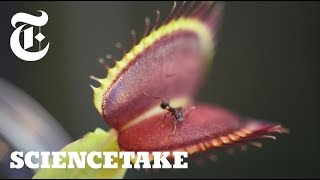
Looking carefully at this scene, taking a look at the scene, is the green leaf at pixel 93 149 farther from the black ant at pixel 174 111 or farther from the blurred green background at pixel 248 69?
the blurred green background at pixel 248 69

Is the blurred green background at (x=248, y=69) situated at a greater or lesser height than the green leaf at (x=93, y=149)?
greater

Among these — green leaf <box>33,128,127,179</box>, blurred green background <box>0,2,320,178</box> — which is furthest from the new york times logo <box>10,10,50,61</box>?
green leaf <box>33,128,127,179</box>

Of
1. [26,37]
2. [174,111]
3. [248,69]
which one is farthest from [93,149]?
[248,69]

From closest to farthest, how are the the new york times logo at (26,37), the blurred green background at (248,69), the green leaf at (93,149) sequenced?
the green leaf at (93,149), the the new york times logo at (26,37), the blurred green background at (248,69)

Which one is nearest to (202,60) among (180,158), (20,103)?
(180,158)

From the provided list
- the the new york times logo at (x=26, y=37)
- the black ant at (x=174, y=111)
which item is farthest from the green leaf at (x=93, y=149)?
the the new york times logo at (x=26, y=37)

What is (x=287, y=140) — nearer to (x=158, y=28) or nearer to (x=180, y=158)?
(x=180, y=158)
